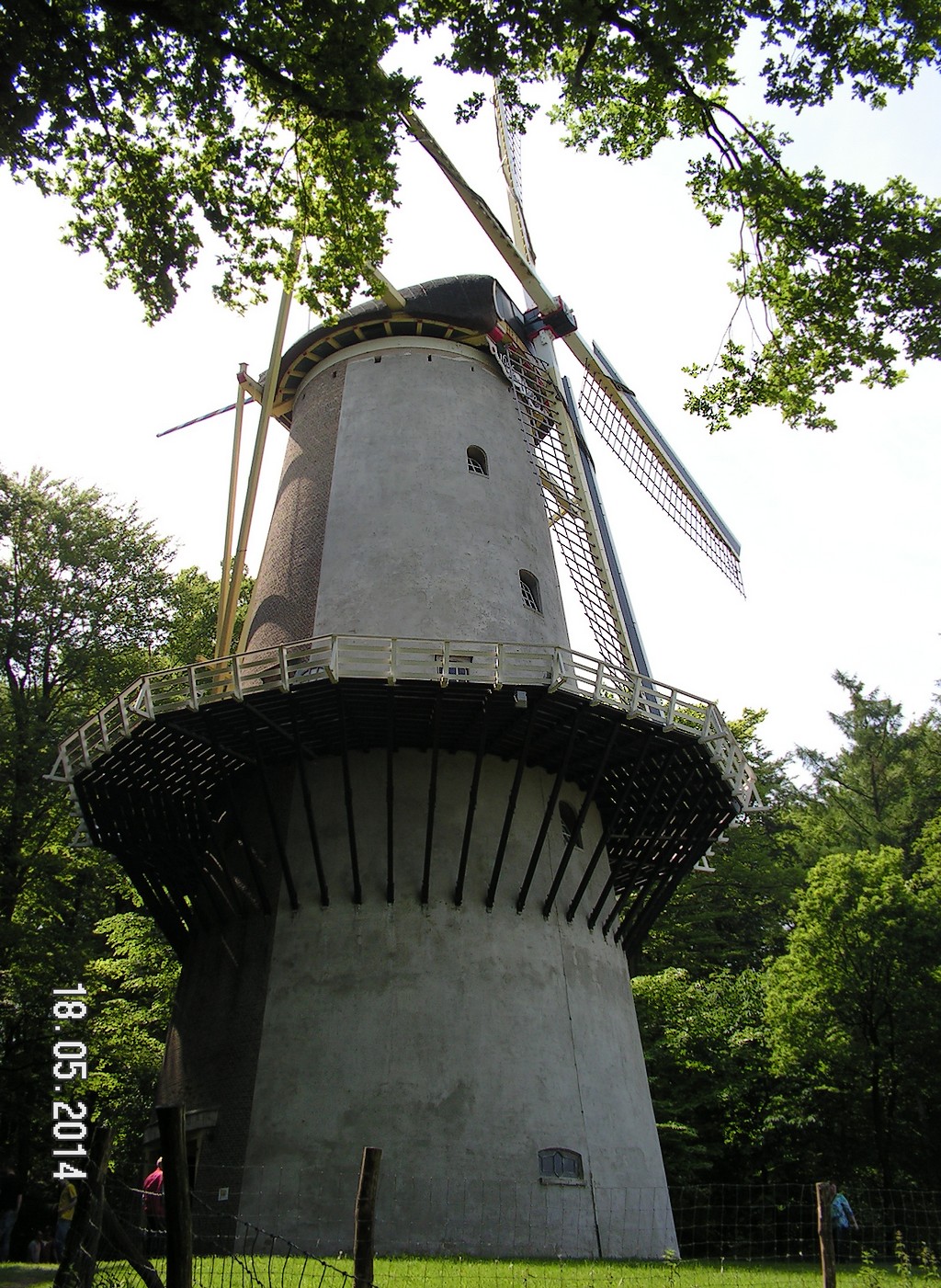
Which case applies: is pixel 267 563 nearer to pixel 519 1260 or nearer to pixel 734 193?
pixel 734 193

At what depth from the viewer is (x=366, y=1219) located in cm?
612

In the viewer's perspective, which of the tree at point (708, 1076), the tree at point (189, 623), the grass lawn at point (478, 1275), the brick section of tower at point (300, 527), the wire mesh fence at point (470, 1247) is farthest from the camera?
the tree at point (189, 623)

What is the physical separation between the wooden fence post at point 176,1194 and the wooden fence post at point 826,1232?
451 centimetres

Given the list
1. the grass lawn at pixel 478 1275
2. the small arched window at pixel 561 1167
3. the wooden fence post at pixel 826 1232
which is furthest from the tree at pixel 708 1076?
the wooden fence post at pixel 826 1232

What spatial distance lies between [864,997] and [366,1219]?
1671 cm

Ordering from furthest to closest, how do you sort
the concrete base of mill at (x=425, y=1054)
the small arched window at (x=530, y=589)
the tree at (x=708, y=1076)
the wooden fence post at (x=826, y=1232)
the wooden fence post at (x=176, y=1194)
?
the tree at (x=708, y=1076) → the small arched window at (x=530, y=589) → the concrete base of mill at (x=425, y=1054) → the wooden fence post at (x=826, y=1232) → the wooden fence post at (x=176, y=1194)

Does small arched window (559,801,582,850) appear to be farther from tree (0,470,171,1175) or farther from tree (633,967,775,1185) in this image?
tree (0,470,171,1175)

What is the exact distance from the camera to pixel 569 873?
15.6m

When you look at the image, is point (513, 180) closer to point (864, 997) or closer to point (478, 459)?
point (478, 459)

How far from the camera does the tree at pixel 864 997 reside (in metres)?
19.9

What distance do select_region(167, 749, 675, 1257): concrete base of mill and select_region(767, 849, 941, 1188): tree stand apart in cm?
652

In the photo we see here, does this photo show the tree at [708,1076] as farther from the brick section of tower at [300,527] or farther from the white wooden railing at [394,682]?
the brick section of tower at [300,527]

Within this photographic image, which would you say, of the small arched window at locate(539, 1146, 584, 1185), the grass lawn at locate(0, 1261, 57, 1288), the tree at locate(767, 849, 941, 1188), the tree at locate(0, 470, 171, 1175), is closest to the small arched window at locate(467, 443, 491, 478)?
the tree at locate(0, 470, 171, 1175)

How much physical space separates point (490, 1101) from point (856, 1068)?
10.7 meters
